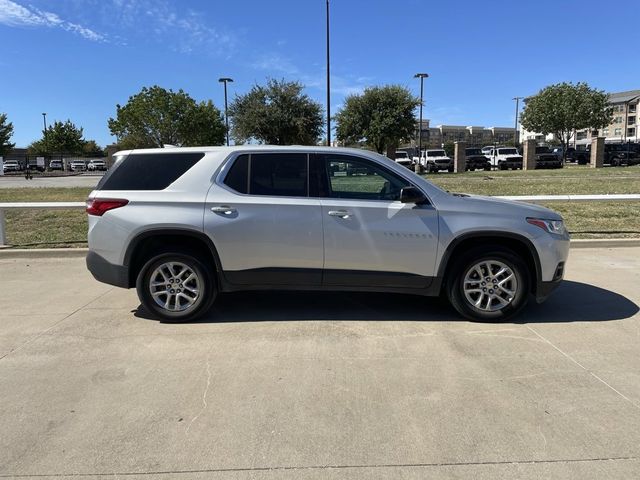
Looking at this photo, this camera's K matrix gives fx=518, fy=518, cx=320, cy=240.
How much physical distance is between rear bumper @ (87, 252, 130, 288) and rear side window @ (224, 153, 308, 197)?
140cm

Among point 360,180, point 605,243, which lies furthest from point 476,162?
point 360,180

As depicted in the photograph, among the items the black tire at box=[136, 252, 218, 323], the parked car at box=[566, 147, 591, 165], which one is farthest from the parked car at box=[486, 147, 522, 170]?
the black tire at box=[136, 252, 218, 323]

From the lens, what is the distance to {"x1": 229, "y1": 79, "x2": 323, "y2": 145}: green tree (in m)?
38.0

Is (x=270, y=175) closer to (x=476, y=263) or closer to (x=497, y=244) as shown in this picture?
(x=476, y=263)

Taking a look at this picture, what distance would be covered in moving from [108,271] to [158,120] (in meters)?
48.9

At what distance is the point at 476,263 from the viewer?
516cm

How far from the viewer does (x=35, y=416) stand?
11.4 ft

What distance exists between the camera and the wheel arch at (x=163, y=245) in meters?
5.18

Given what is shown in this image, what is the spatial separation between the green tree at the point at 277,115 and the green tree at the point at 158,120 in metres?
13.6

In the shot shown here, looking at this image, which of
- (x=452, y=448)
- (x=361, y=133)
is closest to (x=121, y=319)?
(x=452, y=448)

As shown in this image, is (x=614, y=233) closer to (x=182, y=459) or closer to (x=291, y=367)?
(x=291, y=367)

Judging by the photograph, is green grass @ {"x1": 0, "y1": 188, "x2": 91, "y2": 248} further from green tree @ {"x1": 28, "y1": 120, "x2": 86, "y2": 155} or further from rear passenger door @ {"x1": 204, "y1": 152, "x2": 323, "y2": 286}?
green tree @ {"x1": 28, "y1": 120, "x2": 86, "y2": 155}

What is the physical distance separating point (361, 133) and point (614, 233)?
3427 centimetres

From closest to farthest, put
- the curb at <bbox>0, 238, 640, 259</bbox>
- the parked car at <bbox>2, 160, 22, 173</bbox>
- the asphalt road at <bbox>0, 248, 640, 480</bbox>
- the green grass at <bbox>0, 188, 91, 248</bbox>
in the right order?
the asphalt road at <bbox>0, 248, 640, 480</bbox>
the curb at <bbox>0, 238, 640, 259</bbox>
the green grass at <bbox>0, 188, 91, 248</bbox>
the parked car at <bbox>2, 160, 22, 173</bbox>
